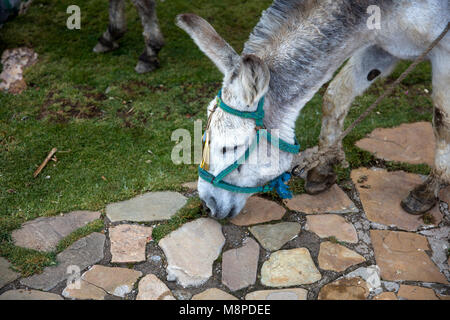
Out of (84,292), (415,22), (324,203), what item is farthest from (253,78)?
(84,292)

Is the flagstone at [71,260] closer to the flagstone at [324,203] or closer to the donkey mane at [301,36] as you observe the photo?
the flagstone at [324,203]

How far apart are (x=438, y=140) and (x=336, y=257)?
1361 millimetres

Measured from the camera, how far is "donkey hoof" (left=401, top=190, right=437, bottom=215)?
3.62 meters

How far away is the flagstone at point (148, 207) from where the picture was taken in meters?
3.57

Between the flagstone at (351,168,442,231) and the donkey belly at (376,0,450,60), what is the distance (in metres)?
1.49

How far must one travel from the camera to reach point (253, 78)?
236cm

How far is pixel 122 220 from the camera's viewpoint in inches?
139

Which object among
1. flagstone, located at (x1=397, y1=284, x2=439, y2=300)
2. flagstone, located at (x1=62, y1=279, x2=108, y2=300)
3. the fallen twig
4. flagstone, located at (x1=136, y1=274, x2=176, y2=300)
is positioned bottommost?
the fallen twig

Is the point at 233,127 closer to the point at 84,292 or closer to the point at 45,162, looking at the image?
the point at 84,292

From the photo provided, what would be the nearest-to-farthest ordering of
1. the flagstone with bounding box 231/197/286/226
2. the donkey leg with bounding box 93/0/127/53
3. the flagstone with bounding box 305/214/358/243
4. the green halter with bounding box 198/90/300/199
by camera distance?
the green halter with bounding box 198/90/300/199 < the flagstone with bounding box 305/214/358/243 < the flagstone with bounding box 231/197/286/226 < the donkey leg with bounding box 93/0/127/53

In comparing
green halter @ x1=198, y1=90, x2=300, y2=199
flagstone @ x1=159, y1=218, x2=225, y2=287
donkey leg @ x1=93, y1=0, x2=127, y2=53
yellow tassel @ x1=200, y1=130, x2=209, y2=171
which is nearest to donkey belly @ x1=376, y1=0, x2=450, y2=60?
green halter @ x1=198, y1=90, x2=300, y2=199

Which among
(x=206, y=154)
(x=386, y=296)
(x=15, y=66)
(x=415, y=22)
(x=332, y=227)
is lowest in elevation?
(x=15, y=66)

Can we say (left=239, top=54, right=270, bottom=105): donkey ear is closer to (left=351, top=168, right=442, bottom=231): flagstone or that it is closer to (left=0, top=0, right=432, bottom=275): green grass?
(left=0, top=0, right=432, bottom=275): green grass

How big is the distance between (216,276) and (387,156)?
2.46 metres
